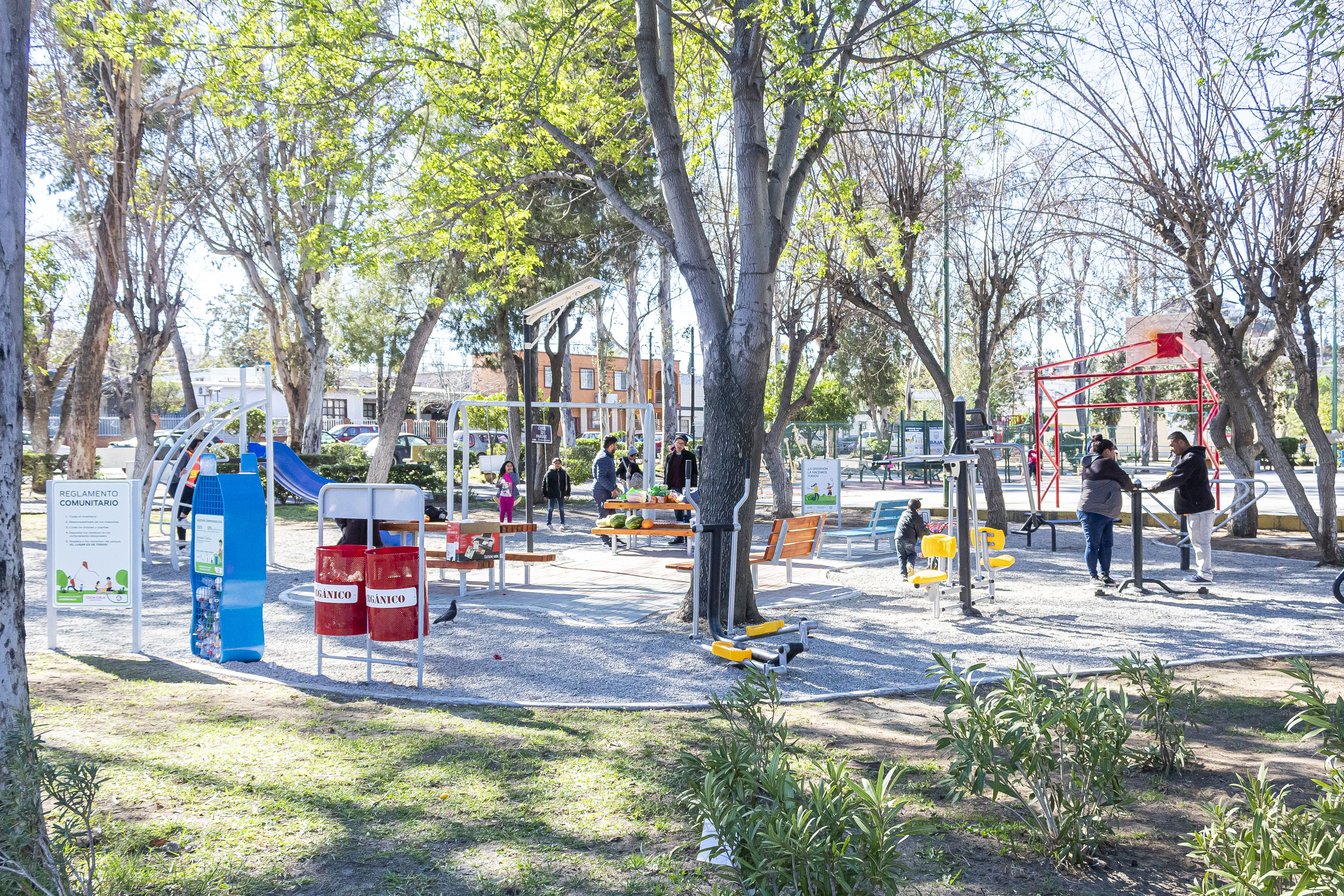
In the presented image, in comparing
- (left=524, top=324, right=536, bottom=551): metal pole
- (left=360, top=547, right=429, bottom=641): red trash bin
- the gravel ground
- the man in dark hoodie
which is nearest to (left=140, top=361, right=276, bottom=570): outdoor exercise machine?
the gravel ground

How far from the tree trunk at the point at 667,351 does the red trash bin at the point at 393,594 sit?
19.2 metres

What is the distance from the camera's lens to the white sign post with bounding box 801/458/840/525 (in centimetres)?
1681

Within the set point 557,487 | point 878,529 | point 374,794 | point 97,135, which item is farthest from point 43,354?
point 374,794

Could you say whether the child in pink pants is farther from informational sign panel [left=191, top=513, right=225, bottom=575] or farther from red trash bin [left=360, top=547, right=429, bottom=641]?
red trash bin [left=360, top=547, right=429, bottom=641]

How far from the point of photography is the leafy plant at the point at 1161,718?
4613 mm

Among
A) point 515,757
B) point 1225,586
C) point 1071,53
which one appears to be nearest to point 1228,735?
point 515,757

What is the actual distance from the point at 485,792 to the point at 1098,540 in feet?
28.3

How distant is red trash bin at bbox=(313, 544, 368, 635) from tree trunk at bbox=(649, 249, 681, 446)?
19.2 m

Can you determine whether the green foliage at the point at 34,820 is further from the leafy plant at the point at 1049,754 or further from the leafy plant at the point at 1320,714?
the leafy plant at the point at 1320,714

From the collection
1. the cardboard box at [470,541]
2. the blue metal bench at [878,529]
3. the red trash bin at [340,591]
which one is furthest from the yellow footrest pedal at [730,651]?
the blue metal bench at [878,529]

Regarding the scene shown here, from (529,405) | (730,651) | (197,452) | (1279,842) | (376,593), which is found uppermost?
(529,405)

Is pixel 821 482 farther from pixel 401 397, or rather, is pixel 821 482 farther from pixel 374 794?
pixel 374 794

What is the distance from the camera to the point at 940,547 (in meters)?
9.78

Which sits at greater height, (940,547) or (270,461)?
(270,461)
